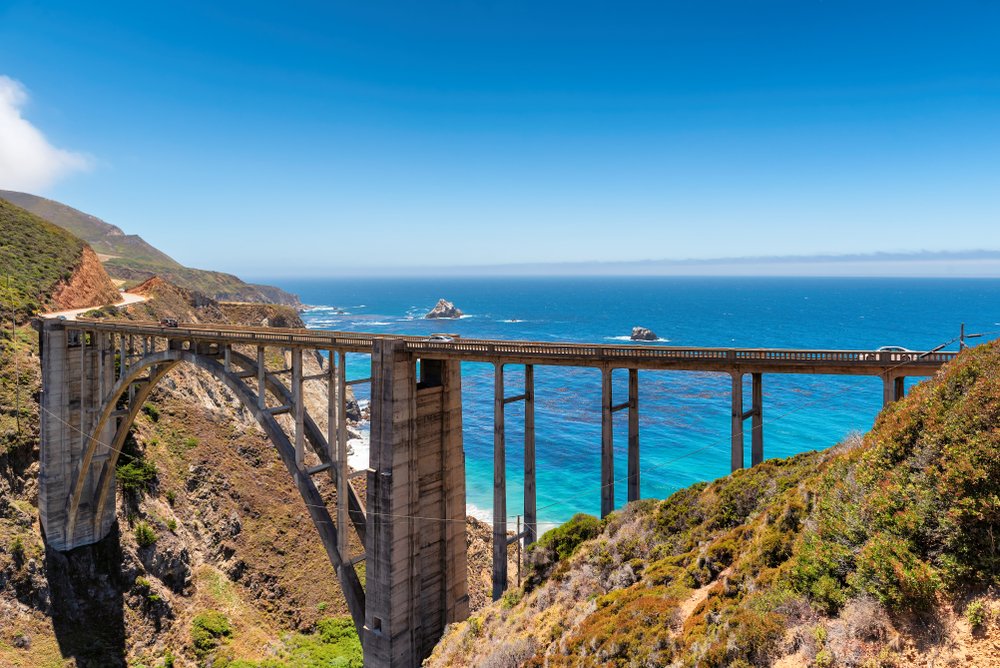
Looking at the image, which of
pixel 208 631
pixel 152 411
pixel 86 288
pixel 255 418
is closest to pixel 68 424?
pixel 152 411

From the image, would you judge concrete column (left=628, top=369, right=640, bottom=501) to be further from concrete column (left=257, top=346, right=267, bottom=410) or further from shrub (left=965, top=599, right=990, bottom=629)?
concrete column (left=257, top=346, right=267, bottom=410)

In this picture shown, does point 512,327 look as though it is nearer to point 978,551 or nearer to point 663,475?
point 663,475

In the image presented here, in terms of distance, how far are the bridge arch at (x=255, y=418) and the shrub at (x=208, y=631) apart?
702cm

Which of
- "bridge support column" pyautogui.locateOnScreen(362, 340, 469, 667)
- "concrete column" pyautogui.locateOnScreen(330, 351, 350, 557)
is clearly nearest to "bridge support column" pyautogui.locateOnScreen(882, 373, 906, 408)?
"bridge support column" pyautogui.locateOnScreen(362, 340, 469, 667)

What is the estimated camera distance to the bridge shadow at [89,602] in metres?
27.2

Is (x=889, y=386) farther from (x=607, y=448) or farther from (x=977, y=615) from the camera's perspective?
(x=977, y=615)

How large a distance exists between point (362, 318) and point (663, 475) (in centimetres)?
13205

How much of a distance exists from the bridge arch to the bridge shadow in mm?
1409

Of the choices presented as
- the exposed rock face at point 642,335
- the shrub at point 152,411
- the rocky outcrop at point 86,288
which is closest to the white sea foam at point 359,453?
the shrub at point 152,411

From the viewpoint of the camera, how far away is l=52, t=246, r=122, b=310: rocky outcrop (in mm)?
44969

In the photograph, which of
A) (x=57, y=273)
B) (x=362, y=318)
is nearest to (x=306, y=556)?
(x=57, y=273)

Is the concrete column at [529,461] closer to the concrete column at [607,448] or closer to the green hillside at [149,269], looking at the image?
the concrete column at [607,448]

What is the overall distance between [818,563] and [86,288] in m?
56.8

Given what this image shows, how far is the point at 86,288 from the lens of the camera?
159 ft
